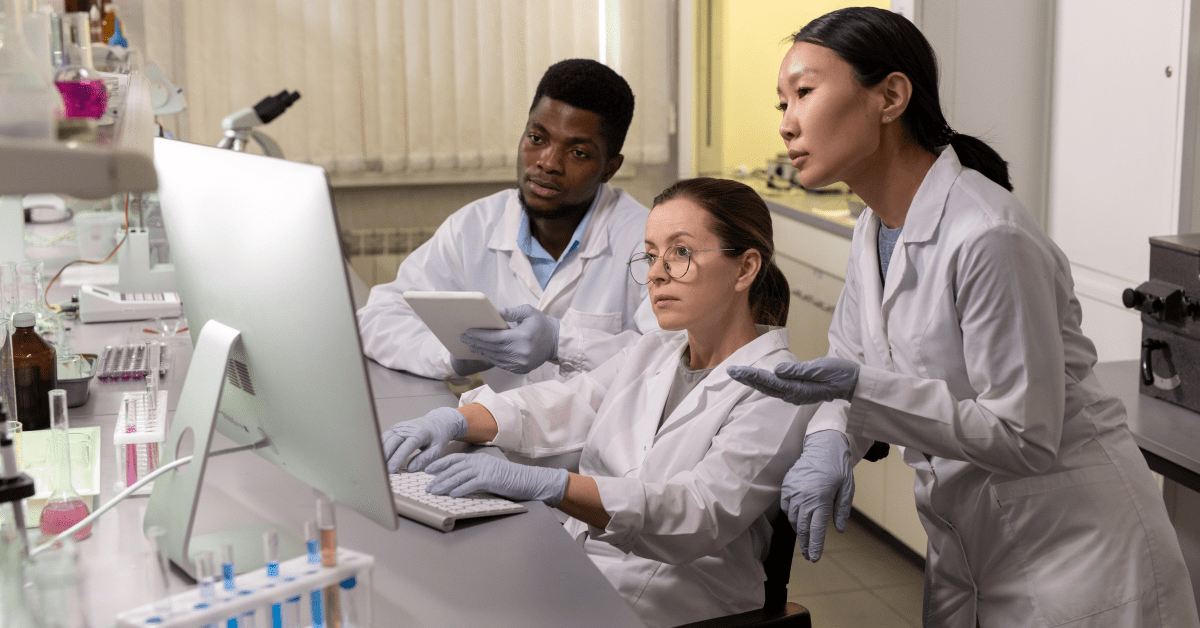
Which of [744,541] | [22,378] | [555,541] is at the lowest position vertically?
[744,541]

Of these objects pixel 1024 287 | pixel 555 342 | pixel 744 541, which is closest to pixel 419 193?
pixel 555 342

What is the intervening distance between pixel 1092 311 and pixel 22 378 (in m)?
2.20

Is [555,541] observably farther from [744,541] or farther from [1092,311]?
[1092,311]

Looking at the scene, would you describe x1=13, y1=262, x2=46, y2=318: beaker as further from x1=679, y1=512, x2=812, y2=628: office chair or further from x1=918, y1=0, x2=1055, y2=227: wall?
x1=918, y1=0, x2=1055, y2=227: wall

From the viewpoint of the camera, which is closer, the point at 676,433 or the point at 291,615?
the point at 291,615

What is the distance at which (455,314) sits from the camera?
1786mm

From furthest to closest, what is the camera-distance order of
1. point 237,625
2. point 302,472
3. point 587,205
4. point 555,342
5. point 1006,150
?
point 1006,150 < point 587,205 < point 555,342 < point 302,472 < point 237,625

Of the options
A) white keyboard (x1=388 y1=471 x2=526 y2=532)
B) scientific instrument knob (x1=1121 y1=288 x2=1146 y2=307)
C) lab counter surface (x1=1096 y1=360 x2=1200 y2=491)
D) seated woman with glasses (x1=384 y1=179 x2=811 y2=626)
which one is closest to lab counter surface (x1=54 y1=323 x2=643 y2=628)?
white keyboard (x1=388 y1=471 x2=526 y2=532)

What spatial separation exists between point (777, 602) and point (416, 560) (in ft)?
1.56

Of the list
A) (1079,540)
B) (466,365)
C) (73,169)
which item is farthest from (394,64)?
(73,169)

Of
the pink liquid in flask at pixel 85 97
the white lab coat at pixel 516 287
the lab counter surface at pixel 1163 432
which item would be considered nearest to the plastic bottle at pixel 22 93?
the pink liquid in flask at pixel 85 97

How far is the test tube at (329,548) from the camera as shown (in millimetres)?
887

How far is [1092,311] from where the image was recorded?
2.36 meters

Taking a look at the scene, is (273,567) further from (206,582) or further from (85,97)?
(85,97)
